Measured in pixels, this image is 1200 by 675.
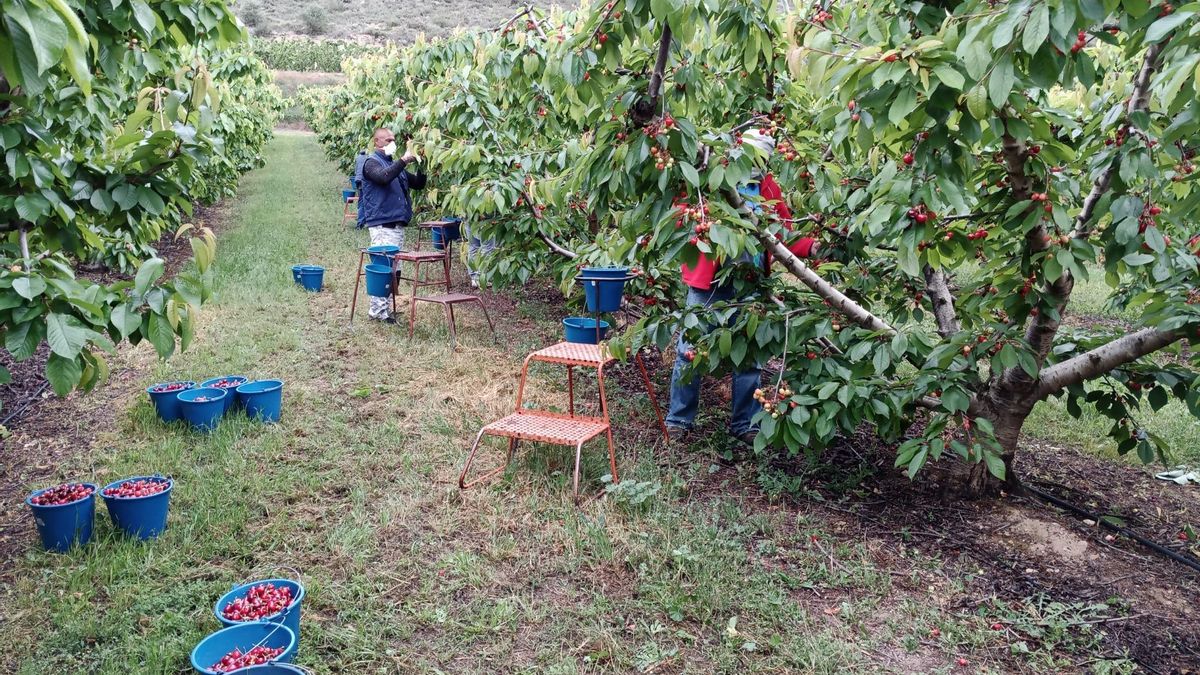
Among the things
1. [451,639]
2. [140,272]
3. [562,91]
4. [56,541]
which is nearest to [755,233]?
[562,91]

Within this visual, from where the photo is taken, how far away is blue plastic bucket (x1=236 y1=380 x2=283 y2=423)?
14.5ft

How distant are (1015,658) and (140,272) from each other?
112 inches

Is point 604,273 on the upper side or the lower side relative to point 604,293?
upper

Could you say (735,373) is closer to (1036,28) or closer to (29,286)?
(1036,28)

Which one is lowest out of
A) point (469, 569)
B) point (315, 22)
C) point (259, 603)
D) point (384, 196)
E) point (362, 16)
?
point (469, 569)

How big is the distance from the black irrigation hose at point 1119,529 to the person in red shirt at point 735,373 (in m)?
1.38

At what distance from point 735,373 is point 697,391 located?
→ 0.39 meters

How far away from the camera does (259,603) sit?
103 inches

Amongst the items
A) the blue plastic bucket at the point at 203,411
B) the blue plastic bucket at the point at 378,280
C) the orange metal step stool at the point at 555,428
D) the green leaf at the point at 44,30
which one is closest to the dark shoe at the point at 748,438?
the orange metal step stool at the point at 555,428

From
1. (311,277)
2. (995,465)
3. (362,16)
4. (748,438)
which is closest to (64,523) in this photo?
(748,438)

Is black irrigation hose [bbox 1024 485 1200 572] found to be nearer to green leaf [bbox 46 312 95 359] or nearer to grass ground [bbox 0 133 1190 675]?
grass ground [bbox 0 133 1190 675]

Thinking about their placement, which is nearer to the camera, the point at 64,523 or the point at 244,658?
the point at 244,658

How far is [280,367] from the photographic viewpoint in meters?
5.55

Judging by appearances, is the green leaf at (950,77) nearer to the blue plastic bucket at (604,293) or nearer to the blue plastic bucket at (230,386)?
the blue plastic bucket at (604,293)
